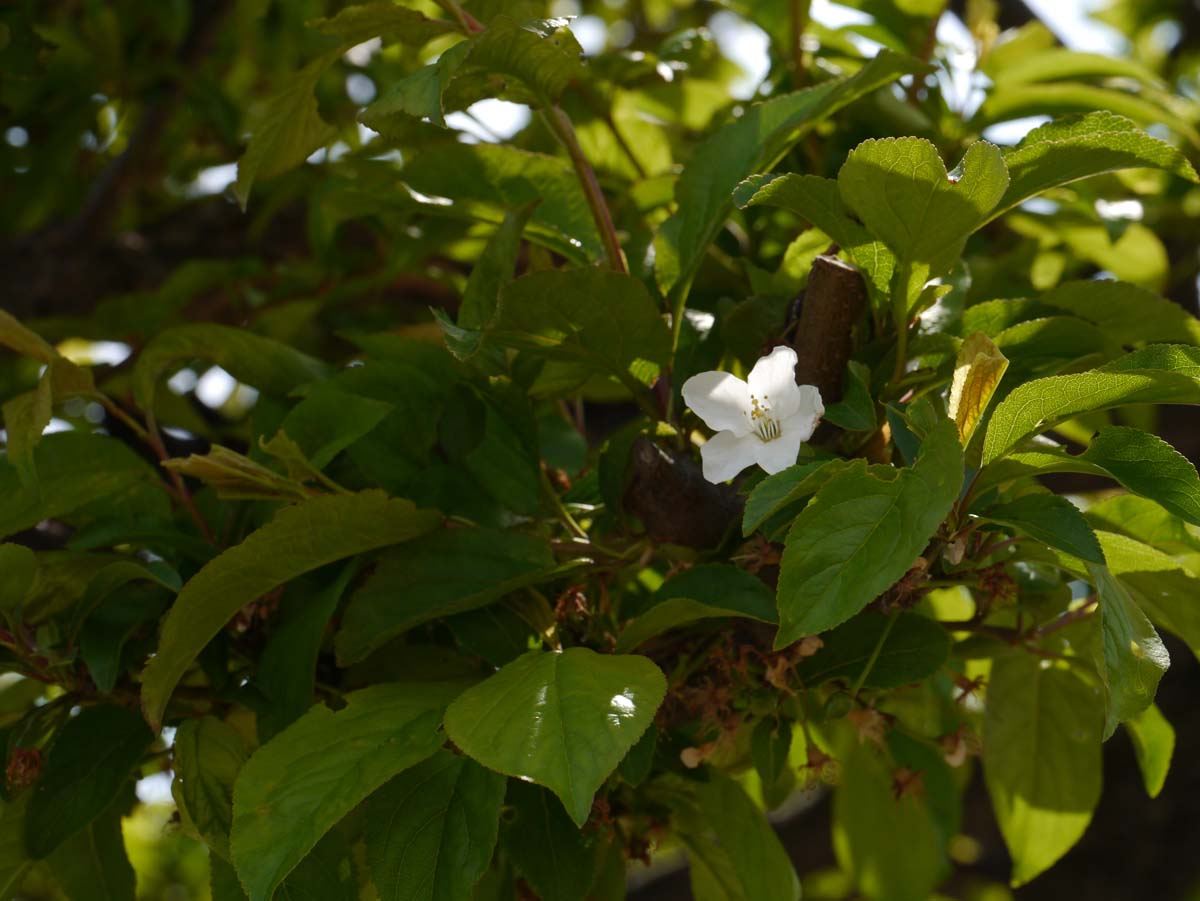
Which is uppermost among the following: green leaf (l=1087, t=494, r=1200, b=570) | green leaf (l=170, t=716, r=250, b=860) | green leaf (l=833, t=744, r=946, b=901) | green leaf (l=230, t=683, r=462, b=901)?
green leaf (l=1087, t=494, r=1200, b=570)

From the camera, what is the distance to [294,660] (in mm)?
715

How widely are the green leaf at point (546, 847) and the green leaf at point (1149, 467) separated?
0.36 m

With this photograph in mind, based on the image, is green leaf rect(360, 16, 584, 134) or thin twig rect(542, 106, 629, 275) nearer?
green leaf rect(360, 16, 584, 134)

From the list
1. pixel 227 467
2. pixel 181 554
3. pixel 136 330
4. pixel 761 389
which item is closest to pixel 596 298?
pixel 761 389

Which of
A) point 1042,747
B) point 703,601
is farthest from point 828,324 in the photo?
point 1042,747

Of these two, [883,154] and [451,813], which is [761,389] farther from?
[451,813]

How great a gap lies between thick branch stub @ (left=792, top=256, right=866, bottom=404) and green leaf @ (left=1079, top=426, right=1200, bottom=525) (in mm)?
163

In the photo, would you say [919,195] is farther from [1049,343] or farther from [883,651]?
[883,651]

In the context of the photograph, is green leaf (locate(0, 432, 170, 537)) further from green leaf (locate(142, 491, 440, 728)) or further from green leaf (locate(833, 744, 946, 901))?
green leaf (locate(833, 744, 946, 901))

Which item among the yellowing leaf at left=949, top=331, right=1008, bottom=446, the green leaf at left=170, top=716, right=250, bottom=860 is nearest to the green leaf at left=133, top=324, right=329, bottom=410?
the green leaf at left=170, top=716, right=250, bottom=860

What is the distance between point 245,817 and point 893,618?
0.35 m

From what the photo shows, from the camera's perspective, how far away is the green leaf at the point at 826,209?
2.07 feet

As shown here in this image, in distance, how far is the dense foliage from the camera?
0.59m

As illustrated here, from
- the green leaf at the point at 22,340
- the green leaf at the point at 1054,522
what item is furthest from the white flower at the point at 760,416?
the green leaf at the point at 22,340
